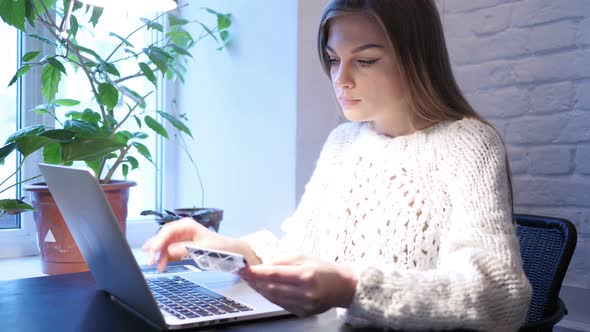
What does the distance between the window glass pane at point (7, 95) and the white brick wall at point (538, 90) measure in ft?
4.29

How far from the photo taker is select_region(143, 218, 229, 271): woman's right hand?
841 mm

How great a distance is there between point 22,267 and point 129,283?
45.1 inches

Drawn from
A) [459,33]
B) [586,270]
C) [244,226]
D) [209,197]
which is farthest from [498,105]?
[209,197]

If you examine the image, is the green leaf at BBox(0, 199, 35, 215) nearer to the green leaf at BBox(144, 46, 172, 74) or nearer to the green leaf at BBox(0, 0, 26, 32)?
the green leaf at BBox(0, 0, 26, 32)

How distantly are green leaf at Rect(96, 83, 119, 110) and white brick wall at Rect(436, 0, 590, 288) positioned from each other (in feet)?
2.87

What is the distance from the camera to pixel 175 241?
0.88 meters

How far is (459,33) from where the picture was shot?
4.80 feet

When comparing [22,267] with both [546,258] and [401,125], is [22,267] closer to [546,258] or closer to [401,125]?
[401,125]

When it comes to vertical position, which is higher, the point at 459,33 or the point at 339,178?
the point at 459,33

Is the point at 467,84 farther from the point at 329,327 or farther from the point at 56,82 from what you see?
the point at 56,82

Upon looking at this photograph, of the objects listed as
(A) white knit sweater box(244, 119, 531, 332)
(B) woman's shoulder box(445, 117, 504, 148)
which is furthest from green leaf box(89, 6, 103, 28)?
(B) woman's shoulder box(445, 117, 504, 148)

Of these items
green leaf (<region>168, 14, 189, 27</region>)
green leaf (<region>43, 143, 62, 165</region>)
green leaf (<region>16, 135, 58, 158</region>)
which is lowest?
green leaf (<region>43, 143, 62, 165</region>)

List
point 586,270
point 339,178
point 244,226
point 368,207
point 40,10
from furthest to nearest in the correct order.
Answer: point 244,226 < point 40,10 < point 586,270 < point 339,178 < point 368,207

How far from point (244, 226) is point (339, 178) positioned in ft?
2.57
